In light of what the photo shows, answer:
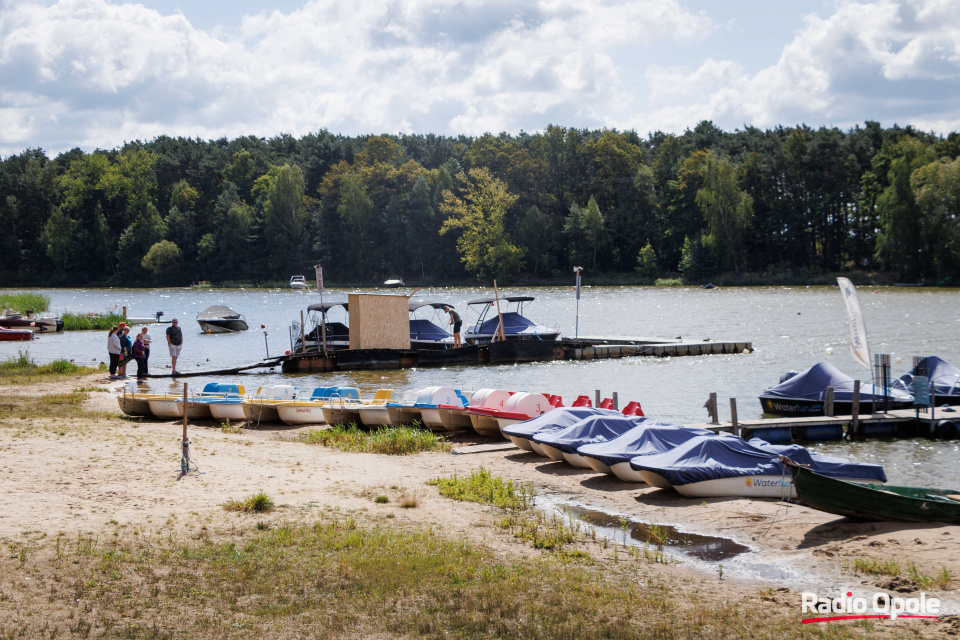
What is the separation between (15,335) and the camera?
47.3 m

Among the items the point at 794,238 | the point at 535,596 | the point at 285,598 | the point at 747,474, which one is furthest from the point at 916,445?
the point at 794,238

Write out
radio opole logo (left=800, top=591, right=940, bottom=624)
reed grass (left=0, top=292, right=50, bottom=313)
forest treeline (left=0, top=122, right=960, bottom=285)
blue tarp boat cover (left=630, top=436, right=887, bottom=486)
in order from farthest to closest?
forest treeline (left=0, top=122, right=960, bottom=285) < reed grass (left=0, top=292, right=50, bottom=313) < blue tarp boat cover (left=630, top=436, right=887, bottom=486) < radio opole logo (left=800, top=591, right=940, bottom=624)

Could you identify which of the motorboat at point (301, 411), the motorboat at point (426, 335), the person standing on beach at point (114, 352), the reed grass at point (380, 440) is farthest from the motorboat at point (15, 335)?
the reed grass at point (380, 440)

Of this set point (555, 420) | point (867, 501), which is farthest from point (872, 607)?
point (555, 420)

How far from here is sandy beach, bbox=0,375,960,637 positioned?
388 inches

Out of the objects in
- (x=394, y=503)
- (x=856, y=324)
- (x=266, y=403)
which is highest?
(x=856, y=324)

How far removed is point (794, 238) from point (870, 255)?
8716mm

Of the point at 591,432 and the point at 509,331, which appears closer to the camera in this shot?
the point at 591,432

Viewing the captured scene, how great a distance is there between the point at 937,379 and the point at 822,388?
3.92 meters

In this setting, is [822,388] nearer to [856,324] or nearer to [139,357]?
[856,324]

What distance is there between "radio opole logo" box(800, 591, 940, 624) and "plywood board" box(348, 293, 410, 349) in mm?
28419

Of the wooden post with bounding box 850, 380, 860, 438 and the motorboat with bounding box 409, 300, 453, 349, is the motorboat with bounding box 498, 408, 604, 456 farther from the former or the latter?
the motorboat with bounding box 409, 300, 453, 349

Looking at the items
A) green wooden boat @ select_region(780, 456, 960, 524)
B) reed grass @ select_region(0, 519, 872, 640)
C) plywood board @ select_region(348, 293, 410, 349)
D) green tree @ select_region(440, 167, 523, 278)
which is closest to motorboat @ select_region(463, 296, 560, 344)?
plywood board @ select_region(348, 293, 410, 349)

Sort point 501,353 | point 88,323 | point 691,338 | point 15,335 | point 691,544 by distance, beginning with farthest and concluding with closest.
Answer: point 88,323 < point 691,338 < point 15,335 < point 501,353 < point 691,544
